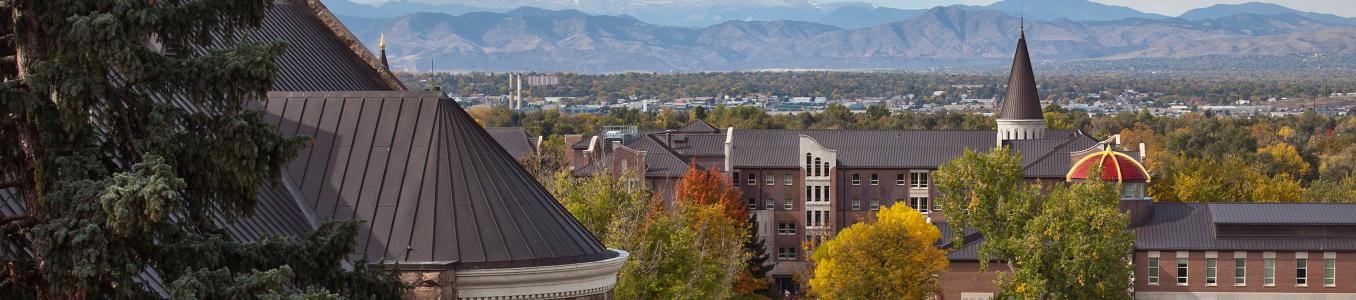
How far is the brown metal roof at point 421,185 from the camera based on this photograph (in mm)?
18828

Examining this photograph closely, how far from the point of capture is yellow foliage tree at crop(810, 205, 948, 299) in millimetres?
75188

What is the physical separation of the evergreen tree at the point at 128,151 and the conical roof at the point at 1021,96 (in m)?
122

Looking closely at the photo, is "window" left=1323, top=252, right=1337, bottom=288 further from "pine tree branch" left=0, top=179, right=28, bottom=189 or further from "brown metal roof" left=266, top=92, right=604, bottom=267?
"pine tree branch" left=0, top=179, right=28, bottom=189

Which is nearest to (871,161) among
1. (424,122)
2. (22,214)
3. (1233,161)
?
(1233,161)

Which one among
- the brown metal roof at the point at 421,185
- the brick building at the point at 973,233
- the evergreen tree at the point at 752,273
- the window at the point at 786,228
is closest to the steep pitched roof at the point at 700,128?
the brick building at the point at 973,233

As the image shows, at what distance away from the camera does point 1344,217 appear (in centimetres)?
8112

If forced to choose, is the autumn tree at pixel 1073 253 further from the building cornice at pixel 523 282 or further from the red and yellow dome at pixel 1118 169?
the building cornice at pixel 523 282

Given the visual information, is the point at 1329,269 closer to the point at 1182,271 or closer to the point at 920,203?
the point at 1182,271

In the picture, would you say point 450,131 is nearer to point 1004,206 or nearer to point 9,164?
point 9,164

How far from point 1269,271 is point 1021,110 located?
53.4 m

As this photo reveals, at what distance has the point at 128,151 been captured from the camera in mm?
12625

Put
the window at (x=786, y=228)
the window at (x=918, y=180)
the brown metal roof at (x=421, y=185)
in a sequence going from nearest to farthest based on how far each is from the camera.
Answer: the brown metal roof at (x=421, y=185)
the window at (x=786, y=228)
the window at (x=918, y=180)

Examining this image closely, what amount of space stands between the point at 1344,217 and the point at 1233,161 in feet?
145

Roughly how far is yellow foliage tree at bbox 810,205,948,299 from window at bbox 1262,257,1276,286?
11.7m
